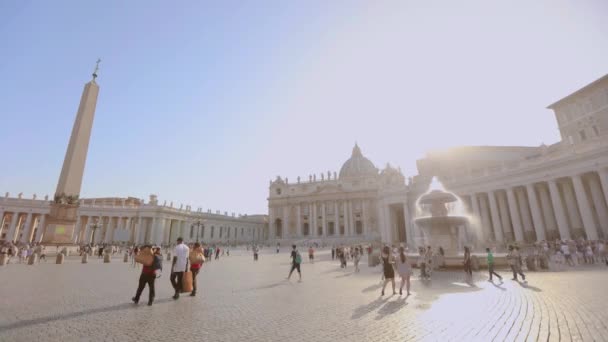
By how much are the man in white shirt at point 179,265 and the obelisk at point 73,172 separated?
59.7 feet

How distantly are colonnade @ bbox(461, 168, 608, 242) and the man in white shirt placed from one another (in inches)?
1065

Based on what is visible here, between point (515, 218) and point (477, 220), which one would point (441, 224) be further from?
point (477, 220)

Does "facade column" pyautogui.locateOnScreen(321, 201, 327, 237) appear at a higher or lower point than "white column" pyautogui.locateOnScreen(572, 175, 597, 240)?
higher

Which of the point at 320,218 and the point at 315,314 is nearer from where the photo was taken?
the point at 315,314

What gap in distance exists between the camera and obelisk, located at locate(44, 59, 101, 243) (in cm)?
2022

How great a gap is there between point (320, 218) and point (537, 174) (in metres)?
52.1

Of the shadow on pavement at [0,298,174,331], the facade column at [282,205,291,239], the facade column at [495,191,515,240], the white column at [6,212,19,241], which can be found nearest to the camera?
the shadow on pavement at [0,298,174,331]

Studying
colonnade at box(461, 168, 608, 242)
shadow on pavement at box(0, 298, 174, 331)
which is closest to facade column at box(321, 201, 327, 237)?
colonnade at box(461, 168, 608, 242)

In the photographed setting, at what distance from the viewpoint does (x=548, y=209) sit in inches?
1007

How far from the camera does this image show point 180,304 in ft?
22.9

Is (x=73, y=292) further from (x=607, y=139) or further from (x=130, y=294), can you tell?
(x=607, y=139)

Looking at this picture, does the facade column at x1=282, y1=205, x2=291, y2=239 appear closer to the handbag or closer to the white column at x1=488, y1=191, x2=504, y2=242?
the white column at x1=488, y1=191, x2=504, y2=242

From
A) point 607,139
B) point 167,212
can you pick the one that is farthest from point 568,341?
point 167,212

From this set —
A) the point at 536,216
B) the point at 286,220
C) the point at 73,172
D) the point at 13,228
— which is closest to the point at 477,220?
the point at 536,216
